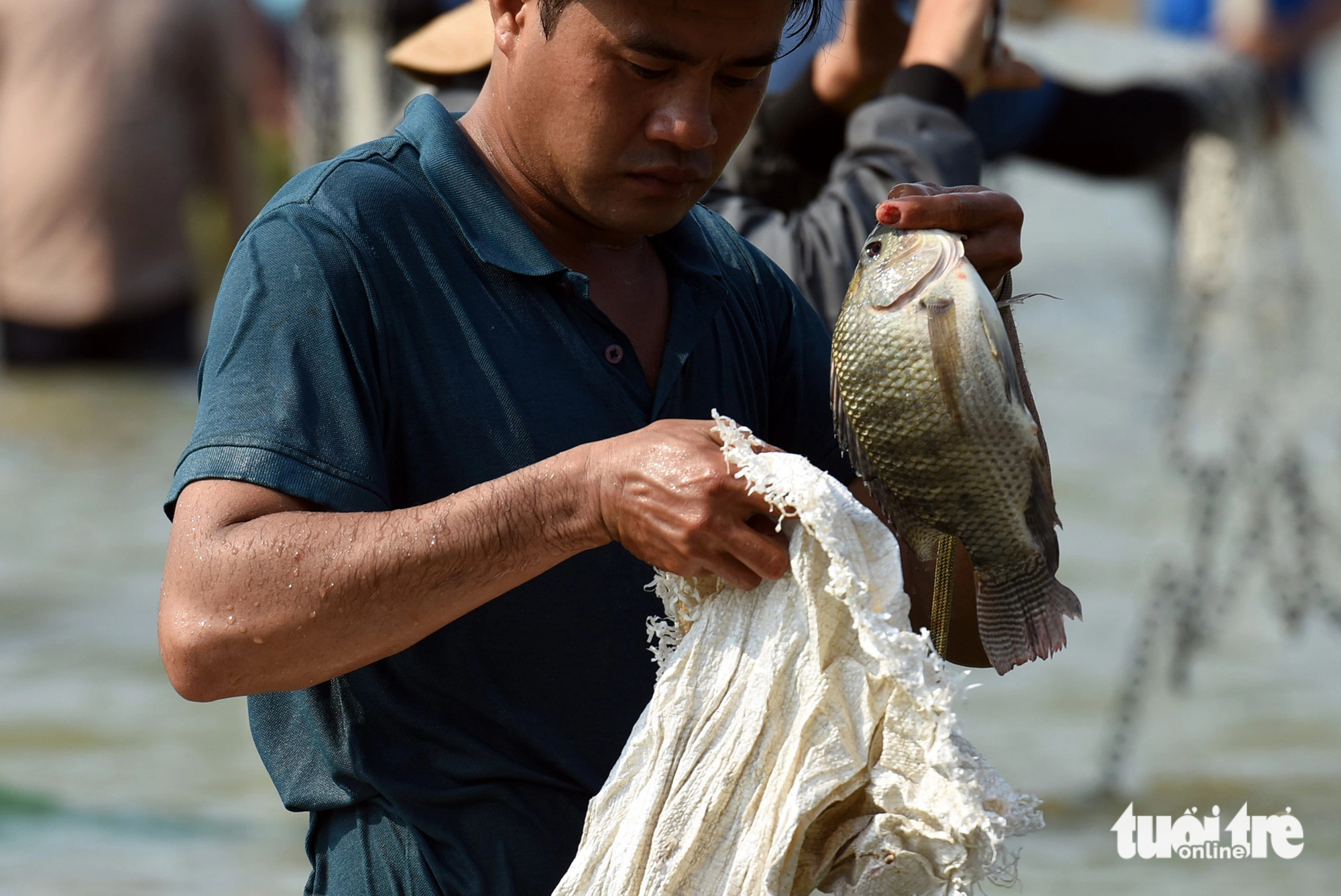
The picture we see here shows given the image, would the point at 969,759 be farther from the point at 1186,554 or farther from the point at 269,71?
the point at 269,71

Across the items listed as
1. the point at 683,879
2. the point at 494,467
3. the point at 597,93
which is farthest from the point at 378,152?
the point at 683,879

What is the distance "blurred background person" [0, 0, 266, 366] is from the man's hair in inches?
252

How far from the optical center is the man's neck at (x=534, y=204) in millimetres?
1830

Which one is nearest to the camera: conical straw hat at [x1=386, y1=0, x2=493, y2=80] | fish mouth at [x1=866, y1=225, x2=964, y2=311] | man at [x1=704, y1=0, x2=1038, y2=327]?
fish mouth at [x1=866, y1=225, x2=964, y2=311]

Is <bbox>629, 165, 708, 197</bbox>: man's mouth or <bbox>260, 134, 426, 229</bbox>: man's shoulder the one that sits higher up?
<bbox>260, 134, 426, 229</bbox>: man's shoulder

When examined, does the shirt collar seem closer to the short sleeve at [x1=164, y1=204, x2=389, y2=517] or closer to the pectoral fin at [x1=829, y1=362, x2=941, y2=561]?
the short sleeve at [x1=164, y1=204, x2=389, y2=517]

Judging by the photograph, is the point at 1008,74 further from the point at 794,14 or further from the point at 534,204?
the point at 534,204

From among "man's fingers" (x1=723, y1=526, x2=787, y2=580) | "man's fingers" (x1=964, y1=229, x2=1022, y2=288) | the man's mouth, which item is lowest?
"man's fingers" (x1=723, y1=526, x2=787, y2=580)

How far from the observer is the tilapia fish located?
1548 millimetres

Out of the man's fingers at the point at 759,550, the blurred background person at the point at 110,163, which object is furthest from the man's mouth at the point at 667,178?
the blurred background person at the point at 110,163

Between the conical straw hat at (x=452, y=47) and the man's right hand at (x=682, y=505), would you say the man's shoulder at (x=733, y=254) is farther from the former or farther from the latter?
the conical straw hat at (x=452, y=47)

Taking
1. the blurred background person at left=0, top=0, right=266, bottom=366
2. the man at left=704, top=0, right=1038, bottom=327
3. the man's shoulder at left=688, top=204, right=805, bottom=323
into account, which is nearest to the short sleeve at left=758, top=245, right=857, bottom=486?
the man's shoulder at left=688, top=204, right=805, bottom=323

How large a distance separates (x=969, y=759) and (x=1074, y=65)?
9883 mm

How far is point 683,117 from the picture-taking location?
1.70m
